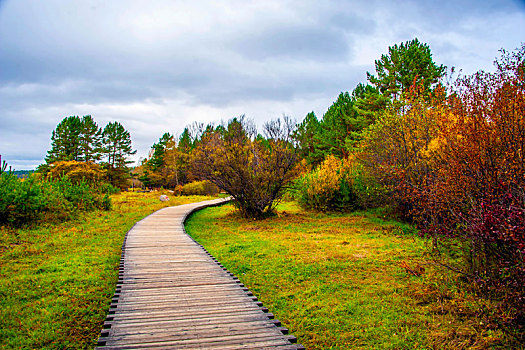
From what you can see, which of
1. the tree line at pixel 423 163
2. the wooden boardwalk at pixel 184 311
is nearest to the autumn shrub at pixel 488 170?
the tree line at pixel 423 163

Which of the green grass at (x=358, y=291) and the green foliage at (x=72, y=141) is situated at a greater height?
the green foliage at (x=72, y=141)

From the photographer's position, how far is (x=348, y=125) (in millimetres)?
32312

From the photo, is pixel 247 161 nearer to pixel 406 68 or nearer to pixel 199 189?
pixel 406 68

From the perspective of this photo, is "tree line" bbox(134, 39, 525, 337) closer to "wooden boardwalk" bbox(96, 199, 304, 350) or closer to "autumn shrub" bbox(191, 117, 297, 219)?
"autumn shrub" bbox(191, 117, 297, 219)

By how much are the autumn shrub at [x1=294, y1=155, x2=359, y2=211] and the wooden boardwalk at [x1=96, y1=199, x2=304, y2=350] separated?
9667mm

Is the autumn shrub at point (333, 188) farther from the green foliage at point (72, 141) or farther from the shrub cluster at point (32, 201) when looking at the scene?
the green foliage at point (72, 141)

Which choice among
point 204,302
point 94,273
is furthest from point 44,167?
point 204,302

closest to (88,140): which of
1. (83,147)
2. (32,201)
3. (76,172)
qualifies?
(83,147)

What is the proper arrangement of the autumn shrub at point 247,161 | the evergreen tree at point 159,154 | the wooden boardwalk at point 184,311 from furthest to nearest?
the evergreen tree at point 159,154 < the autumn shrub at point 247,161 < the wooden boardwalk at point 184,311

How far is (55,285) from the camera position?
571 cm

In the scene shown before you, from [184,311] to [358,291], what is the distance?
9.51 ft

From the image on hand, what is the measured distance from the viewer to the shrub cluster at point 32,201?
424 inches

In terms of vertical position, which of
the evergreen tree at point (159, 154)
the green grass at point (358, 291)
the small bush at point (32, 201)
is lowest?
the green grass at point (358, 291)

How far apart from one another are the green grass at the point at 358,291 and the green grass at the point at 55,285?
2439 millimetres
